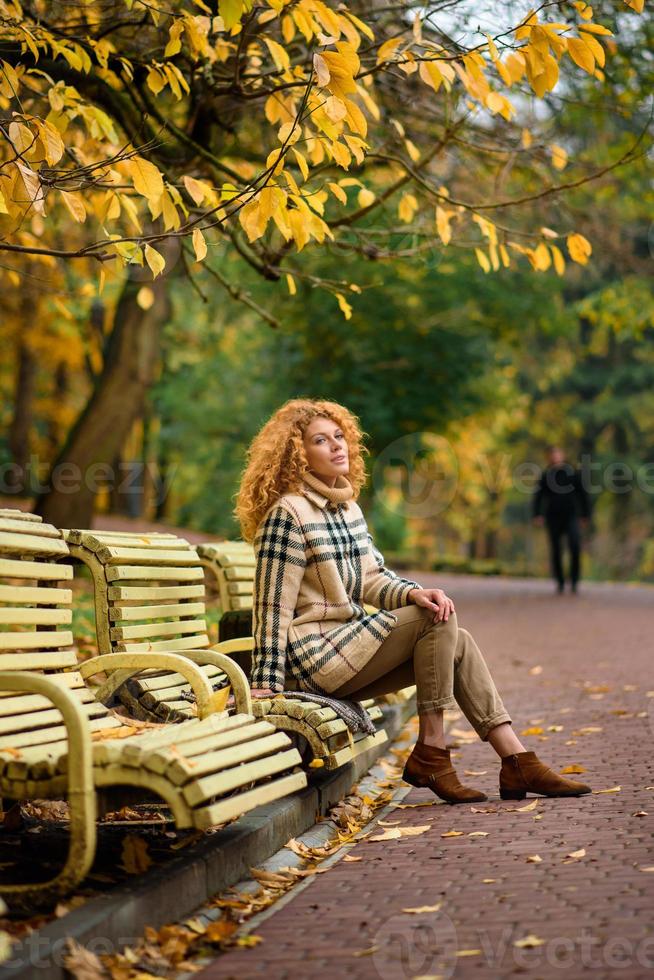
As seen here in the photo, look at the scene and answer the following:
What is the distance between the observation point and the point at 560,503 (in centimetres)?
1977

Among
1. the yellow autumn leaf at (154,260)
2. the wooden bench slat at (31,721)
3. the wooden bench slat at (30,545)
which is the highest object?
the yellow autumn leaf at (154,260)

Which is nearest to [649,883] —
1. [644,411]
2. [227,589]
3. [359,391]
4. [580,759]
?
[580,759]

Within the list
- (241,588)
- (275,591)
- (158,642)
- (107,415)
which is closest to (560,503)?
(107,415)

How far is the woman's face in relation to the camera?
6105 millimetres

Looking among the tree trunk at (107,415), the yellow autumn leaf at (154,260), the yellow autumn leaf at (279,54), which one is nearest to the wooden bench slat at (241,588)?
the yellow autumn leaf at (154,260)

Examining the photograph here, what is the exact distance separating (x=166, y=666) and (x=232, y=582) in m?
2.50

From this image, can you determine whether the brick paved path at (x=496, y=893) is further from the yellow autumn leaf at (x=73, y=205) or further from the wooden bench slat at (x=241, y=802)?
the yellow autumn leaf at (x=73, y=205)

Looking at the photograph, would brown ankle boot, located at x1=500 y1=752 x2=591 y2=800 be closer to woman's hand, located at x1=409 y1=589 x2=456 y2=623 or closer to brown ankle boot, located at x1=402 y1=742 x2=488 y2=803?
brown ankle boot, located at x1=402 y1=742 x2=488 y2=803

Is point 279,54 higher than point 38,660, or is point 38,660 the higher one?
point 279,54

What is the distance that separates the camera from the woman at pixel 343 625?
5762mm

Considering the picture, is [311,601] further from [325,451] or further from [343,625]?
[325,451]

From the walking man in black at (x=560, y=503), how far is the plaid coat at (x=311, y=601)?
1366 cm

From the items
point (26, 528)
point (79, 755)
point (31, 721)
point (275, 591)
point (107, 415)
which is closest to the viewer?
point (79, 755)

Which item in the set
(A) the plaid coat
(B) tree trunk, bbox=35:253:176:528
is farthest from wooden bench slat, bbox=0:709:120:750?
(B) tree trunk, bbox=35:253:176:528
